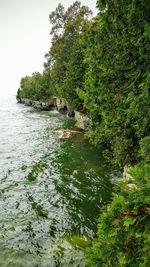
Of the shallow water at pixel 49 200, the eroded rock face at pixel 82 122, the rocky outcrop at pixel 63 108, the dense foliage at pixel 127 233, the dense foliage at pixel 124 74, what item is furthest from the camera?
the rocky outcrop at pixel 63 108

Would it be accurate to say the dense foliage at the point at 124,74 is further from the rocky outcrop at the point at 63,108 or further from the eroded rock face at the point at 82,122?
the rocky outcrop at the point at 63,108

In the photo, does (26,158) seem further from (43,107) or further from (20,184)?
(43,107)

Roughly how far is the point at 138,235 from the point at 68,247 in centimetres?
649

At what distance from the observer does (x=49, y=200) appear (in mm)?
14125

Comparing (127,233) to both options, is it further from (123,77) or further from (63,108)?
(63,108)

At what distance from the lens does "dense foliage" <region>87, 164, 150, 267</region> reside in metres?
4.25

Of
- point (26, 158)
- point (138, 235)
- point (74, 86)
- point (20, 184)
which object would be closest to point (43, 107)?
point (74, 86)

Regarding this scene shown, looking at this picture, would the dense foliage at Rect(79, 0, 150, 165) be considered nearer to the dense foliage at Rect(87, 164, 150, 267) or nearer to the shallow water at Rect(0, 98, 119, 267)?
the shallow water at Rect(0, 98, 119, 267)

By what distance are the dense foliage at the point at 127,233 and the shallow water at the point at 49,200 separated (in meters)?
4.97

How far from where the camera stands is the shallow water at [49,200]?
388 inches

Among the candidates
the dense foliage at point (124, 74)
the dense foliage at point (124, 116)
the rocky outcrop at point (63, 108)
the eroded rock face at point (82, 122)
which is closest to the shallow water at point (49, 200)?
the dense foliage at point (124, 116)

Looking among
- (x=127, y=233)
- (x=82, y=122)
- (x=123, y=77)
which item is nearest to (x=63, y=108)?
(x=82, y=122)

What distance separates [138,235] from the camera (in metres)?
4.22

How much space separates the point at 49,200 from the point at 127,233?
10005mm
